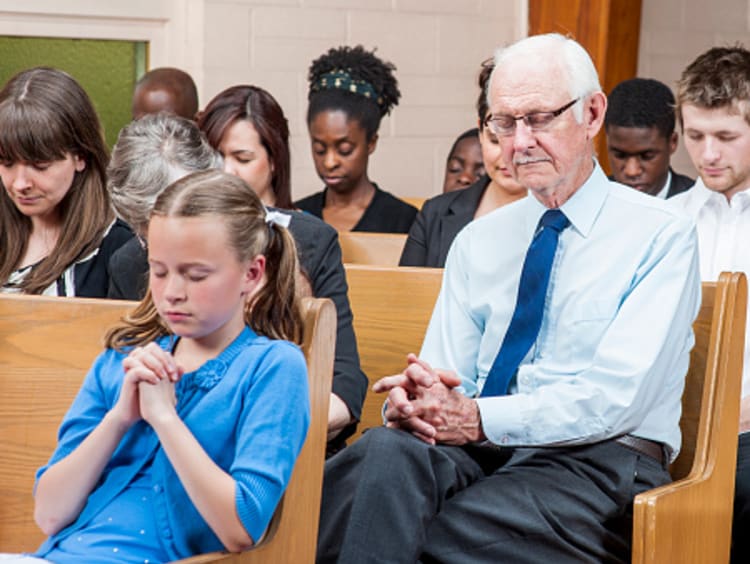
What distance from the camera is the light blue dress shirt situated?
2.29 m

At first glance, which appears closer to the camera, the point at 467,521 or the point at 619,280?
the point at 467,521

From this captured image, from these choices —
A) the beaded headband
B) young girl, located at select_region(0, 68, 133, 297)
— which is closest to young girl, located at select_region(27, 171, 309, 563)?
young girl, located at select_region(0, 68, 133, 297)

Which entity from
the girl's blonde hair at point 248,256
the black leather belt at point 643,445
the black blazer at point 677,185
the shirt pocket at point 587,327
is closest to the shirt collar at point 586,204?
the shirt pocket at point 587,327

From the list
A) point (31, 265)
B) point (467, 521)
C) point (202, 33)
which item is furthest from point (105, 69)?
point (467, 521)

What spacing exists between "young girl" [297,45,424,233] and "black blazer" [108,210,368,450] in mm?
1496

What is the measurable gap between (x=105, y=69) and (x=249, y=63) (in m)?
0.57

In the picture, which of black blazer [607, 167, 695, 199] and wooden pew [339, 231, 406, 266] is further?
black blazer [607, 167, 695, 199]

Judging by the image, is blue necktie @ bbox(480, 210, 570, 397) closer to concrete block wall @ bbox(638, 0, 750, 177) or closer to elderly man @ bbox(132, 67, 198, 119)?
elderly man @ bbox(132, 67, 198, 119)

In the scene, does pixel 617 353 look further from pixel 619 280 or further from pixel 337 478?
pixel 337 478

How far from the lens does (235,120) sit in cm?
322

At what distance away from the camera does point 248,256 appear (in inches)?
74.7

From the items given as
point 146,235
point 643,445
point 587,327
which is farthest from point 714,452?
point 146,235

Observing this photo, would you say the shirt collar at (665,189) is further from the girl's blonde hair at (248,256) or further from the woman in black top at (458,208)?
the girl's blonde hair at (248,256)

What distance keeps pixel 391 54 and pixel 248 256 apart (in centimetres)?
344
